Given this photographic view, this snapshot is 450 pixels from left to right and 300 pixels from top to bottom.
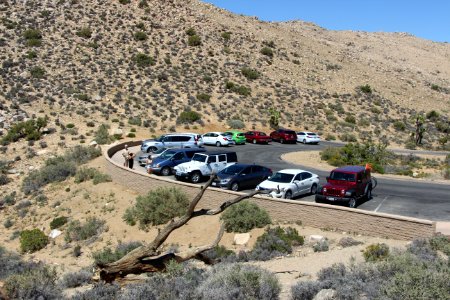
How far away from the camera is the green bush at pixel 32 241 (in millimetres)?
25250

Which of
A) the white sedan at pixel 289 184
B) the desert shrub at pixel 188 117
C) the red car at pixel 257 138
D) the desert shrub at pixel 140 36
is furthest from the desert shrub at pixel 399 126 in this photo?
the white sedan at pixel 289 184

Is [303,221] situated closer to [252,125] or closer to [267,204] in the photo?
[267,204]

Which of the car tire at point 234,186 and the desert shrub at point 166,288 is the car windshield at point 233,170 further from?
the desert shrub at point 166,288

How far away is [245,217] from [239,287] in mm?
10813

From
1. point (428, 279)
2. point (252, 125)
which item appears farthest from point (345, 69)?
point (428, 279)

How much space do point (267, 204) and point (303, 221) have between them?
2.05m

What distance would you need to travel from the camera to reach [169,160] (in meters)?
32.7

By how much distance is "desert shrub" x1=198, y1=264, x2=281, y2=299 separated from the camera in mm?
10599

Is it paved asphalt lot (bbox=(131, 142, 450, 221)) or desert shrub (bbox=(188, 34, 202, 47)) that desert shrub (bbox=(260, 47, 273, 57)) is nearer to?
desert shrub (bbox=(188, 34, 202, 47))

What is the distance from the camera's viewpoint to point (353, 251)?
16922 mm

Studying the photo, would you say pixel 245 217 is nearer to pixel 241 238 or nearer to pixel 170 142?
pixel 241 238

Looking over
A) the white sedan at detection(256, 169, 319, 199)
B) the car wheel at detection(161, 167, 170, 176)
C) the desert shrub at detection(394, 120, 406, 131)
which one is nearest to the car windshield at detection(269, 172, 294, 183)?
the white sedan at detection(256, 169, 319, 199)

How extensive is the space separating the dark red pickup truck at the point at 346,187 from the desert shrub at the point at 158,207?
23.5ft

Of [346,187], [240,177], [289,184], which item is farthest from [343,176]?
[240,177]
